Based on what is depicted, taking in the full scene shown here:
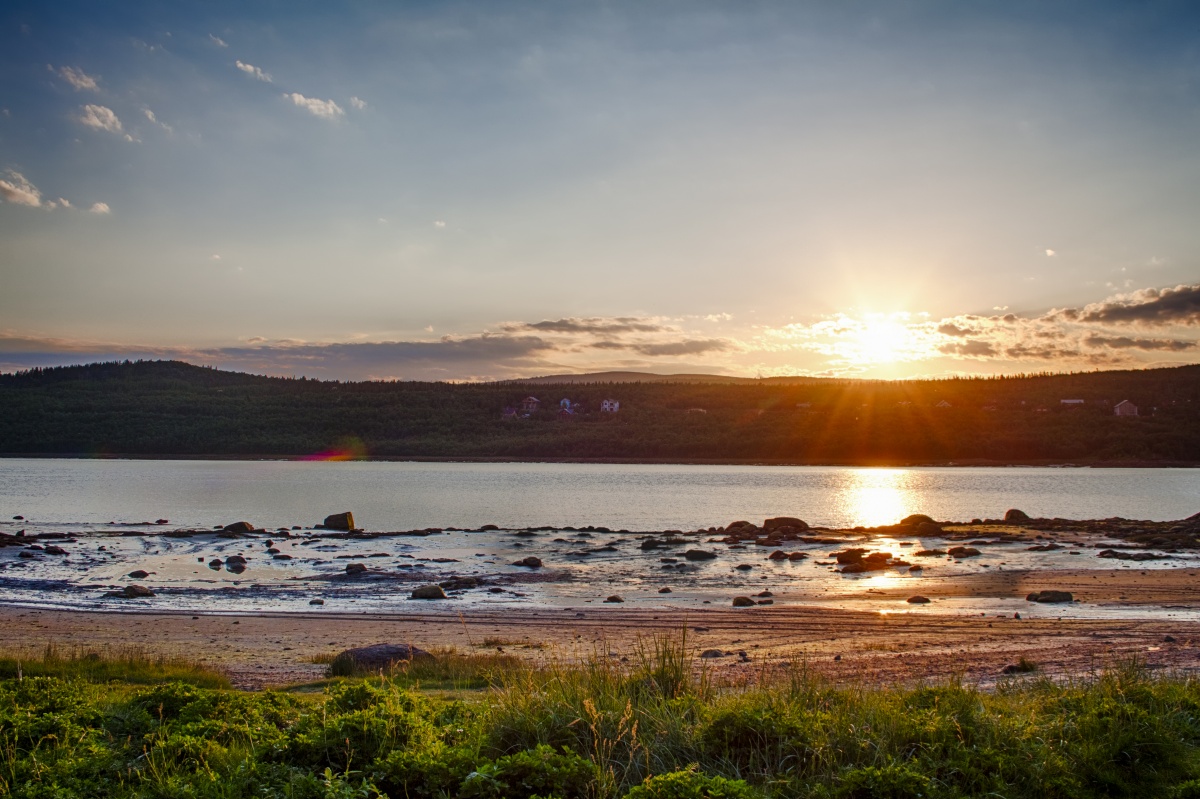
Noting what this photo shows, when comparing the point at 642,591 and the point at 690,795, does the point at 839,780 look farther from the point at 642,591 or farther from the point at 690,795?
the point at 642,591

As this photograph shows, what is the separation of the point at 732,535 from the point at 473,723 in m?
38.7

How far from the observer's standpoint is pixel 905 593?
2638cm

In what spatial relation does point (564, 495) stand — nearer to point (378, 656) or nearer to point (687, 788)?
point (378, 656)

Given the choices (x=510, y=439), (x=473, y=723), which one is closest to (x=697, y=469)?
(x=510, y=439)

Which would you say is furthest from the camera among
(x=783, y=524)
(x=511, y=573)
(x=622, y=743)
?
(x=783, y=524)

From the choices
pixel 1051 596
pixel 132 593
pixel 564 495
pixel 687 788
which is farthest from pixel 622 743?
pixel 564 495

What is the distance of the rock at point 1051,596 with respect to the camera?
2384 cm

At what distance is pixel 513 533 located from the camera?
154 ft

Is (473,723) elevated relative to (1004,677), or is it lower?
elevated

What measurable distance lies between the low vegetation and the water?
50.2 ft

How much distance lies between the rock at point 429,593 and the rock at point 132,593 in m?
7.83

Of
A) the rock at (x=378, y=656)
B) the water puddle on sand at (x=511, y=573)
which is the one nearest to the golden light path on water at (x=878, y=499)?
the water puddle on sand at (x=511, y=573)

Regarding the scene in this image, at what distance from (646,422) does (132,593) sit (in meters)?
123

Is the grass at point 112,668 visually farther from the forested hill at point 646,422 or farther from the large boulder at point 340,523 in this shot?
the forested hill at point 646,422
